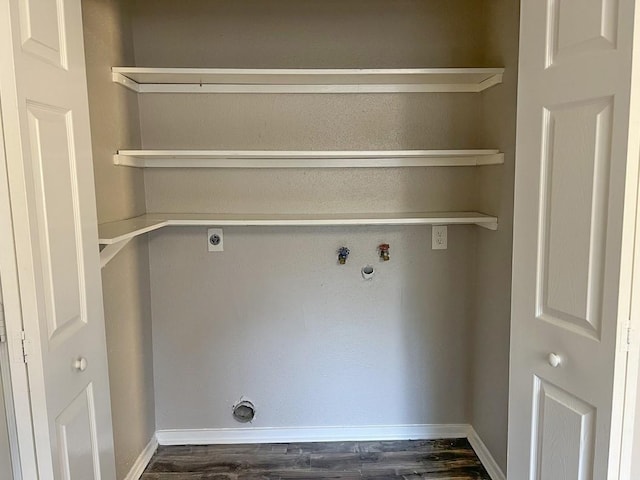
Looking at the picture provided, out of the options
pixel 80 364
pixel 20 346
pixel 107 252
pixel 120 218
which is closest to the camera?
pixel 20 346

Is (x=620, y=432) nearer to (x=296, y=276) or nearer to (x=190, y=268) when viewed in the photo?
(x=296, y=276)

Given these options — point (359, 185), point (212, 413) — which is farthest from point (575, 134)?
point (212, 413)

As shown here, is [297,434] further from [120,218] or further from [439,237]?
[120,218]

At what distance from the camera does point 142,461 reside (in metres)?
2.41

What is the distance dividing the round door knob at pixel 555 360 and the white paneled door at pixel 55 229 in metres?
1.32

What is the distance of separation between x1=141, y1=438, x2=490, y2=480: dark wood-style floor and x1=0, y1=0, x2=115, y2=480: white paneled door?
3.12 ft

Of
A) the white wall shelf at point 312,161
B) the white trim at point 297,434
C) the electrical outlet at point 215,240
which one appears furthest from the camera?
the white trim at point 297,434

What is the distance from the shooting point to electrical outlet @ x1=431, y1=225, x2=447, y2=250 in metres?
2.50

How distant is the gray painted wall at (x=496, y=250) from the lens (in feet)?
6.83

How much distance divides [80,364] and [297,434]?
156cm

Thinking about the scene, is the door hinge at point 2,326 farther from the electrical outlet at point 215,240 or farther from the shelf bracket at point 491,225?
the shelf bracket at point 491,225

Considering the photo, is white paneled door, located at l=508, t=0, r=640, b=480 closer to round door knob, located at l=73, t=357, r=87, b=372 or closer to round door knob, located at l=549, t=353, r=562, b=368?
round door knob, located at l=549, t=353, r=562, b=368

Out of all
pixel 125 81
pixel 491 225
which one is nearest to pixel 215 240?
pixel 125 81

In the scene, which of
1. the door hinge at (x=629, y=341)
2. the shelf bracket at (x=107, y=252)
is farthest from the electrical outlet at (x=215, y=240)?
the door hinge at (x=629, y=341)
